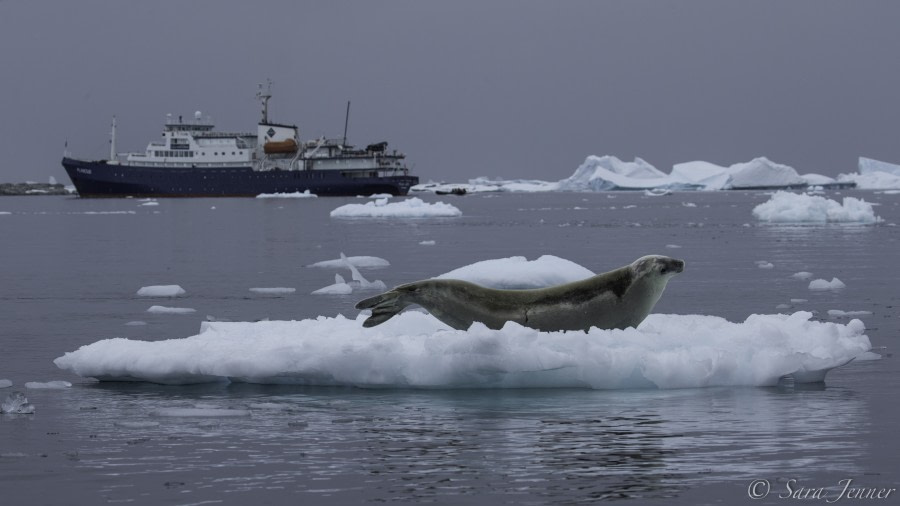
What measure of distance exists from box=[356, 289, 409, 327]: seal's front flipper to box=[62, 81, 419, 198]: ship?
321 ft

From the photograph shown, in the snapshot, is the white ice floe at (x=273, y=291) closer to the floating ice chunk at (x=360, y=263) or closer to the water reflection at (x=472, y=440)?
the floating ice chunk at (x=360, y=263)

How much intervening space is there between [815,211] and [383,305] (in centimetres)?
4518

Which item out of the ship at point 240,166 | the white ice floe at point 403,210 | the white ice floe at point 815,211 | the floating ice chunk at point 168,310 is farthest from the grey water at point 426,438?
the ship at point 240,166

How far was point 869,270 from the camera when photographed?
2486cm

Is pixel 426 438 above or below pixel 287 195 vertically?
below

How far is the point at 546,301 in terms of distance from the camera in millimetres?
11219

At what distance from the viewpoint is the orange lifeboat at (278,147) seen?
11019 cm

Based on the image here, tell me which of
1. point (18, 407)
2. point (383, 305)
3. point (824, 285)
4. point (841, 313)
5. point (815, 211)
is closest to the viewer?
point (18, 407)

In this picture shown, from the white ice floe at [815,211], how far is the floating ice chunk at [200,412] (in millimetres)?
45189

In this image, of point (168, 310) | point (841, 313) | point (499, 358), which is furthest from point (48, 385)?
point (841, 313)

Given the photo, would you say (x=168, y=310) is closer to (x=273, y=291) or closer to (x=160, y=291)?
(x=160, y=291)

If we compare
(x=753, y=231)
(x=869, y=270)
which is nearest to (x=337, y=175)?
(x=753, y=231)

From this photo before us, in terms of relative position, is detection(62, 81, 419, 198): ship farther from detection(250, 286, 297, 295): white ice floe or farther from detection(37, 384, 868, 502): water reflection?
detection(37, 384, 868, 502): water reflection

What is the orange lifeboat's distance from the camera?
11019cm
